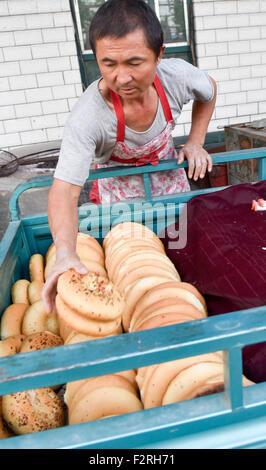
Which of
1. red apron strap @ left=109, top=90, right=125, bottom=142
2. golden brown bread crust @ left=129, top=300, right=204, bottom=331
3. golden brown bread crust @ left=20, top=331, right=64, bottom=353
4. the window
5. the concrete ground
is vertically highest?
the window

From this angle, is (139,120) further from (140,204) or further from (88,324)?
(88,324)

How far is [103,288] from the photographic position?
0.99m

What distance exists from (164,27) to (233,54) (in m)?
1.25

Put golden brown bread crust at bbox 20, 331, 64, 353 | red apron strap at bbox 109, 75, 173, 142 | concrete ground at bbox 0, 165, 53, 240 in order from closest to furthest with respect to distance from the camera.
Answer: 1. golden brown bread crust at bbox 20, 331, 64, 353
2. red apron strap at bbox 109, 75, 173, 142
3. concrete ground at bbox 0, 165, 53, 240

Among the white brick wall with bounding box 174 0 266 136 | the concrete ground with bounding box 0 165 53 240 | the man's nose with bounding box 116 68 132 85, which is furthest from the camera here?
the white brick wall with bounding box 174 0 266 136

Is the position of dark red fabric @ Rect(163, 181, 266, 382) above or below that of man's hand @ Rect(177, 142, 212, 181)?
below

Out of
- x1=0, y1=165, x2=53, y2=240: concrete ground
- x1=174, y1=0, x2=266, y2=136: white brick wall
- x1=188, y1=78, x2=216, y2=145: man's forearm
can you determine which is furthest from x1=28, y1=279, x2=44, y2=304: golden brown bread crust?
x1=174, y1=0, x2=266, y2=136: white brick wall

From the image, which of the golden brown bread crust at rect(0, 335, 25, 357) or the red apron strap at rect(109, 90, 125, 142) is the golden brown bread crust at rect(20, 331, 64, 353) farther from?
the red apron strap at rect(109, 90, 125, 142)

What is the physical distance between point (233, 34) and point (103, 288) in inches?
251

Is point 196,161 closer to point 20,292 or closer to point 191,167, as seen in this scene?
point 191,167

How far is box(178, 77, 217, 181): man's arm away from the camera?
208 centimetres

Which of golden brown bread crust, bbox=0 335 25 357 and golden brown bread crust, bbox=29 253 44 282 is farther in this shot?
golden brown bread crust, bbox=29 253 44 282

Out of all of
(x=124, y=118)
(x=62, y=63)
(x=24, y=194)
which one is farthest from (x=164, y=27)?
(x=124, y=118)
